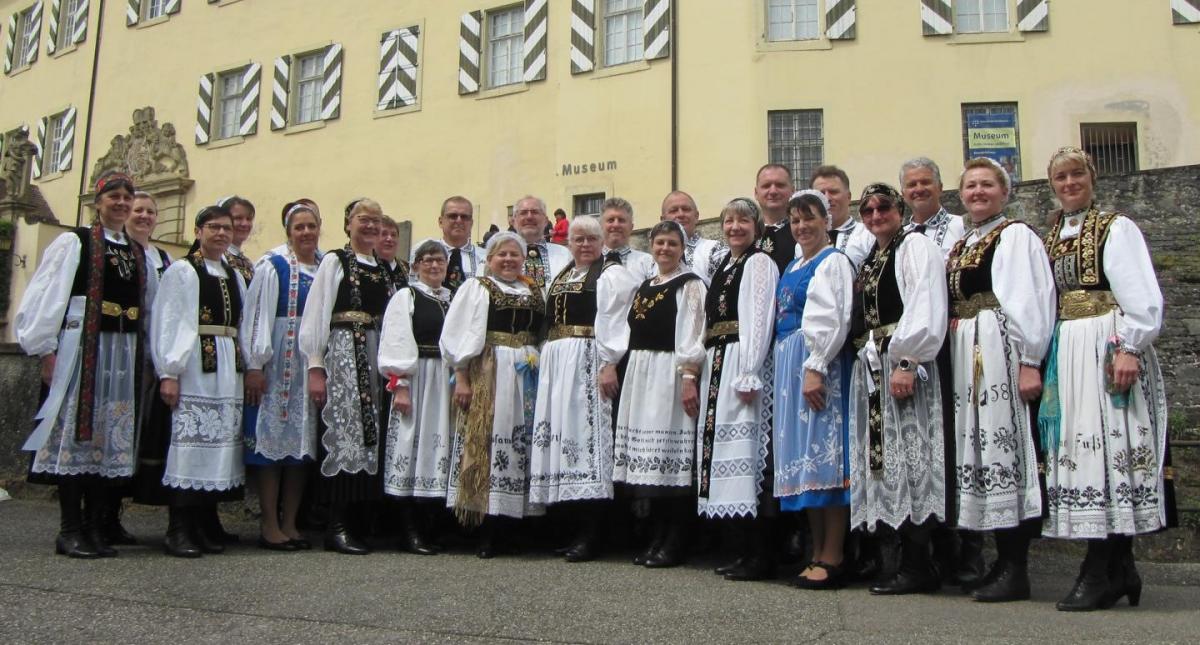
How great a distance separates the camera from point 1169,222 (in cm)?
1116

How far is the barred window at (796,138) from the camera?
16.4 meters

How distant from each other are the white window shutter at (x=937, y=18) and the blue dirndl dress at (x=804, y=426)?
486 inches

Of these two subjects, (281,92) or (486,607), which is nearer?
(486,607)

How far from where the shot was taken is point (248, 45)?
2356cm

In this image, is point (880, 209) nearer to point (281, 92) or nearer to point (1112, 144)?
point (1112, 144)

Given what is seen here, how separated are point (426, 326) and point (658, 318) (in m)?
1.47

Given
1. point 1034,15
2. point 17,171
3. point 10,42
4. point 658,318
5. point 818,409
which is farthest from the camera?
point 10,42

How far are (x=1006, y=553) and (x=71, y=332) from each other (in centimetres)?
480

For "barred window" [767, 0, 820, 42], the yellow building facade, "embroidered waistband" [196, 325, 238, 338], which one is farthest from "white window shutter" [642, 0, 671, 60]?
"embroidered waistband" [196, 325, 238, 338]

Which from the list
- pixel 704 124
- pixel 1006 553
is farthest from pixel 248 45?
pixel 1006 553

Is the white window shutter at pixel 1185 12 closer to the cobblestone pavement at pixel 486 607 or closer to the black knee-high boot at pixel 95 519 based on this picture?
the cobblestone pavement at pixel 486 607

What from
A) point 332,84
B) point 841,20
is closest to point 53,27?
point 332,84

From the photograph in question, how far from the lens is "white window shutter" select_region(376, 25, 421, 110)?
20688 mm

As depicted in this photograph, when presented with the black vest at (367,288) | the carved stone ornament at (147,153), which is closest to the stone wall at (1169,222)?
the black vest at (367,288)
